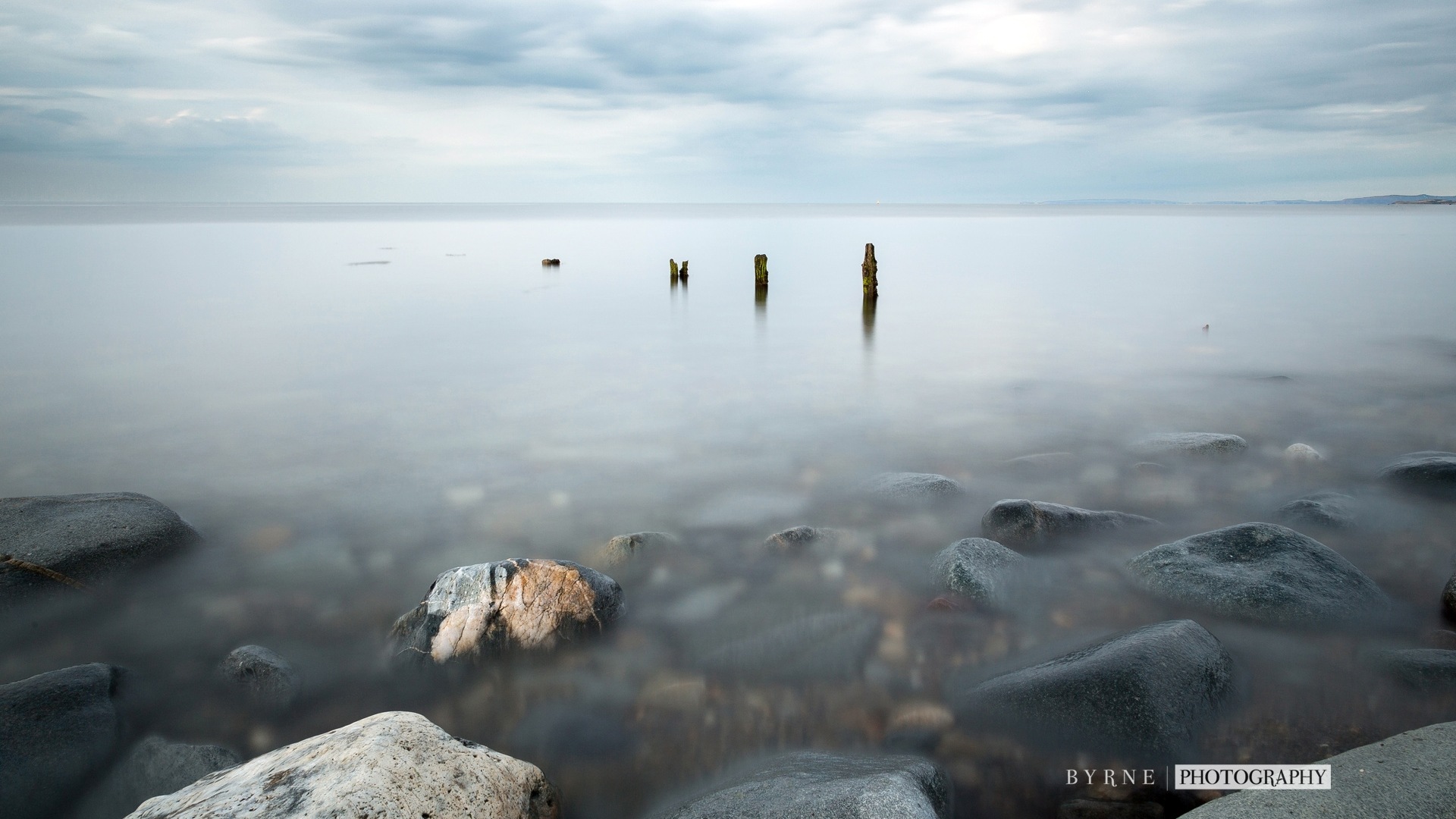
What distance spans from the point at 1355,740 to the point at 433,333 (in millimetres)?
14986

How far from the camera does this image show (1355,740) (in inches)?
148

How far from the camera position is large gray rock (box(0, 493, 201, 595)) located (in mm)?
5105

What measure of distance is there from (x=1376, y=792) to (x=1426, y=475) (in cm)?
501

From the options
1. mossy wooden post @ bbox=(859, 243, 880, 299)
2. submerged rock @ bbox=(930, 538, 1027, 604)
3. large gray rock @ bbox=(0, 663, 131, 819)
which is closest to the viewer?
large gray rock @ bbox=(0, 663, 131, 819)

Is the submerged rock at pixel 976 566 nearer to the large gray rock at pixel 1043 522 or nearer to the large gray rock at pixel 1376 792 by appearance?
the large gray rock at pixel 1043 522

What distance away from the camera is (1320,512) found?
19.9ft

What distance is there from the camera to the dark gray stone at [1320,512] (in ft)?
19.5

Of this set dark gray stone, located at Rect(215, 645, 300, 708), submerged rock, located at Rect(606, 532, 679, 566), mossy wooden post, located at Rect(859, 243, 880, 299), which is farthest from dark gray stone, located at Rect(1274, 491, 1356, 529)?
mossy wooden post, located at Rect(859, 243, 880, 299)

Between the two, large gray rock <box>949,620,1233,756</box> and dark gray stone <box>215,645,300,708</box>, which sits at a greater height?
large gray rock <box>949,620,1233,756</box>

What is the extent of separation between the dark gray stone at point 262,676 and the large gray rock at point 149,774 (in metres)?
0.40

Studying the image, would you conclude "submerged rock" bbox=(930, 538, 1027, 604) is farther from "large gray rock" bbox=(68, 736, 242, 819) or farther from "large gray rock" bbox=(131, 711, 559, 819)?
"large gray rock" bbox=(68, 736, 242, 819)

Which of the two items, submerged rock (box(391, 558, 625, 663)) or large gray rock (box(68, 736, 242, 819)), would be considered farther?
submerged rock (box(391, 558, 625, 663))

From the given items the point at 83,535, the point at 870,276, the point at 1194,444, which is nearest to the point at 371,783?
the point at 83,535

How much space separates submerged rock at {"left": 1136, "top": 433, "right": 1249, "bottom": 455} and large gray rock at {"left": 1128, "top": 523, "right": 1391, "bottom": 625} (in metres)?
2.43
